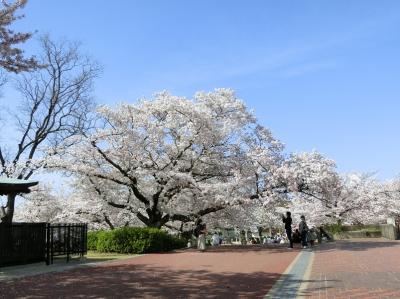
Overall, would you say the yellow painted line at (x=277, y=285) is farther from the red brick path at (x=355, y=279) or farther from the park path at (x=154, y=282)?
the red brick path at (x=355, y=279)

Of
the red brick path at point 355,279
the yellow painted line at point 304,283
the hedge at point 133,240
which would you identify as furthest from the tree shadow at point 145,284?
the hedge at point 133,240

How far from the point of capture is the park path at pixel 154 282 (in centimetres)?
887

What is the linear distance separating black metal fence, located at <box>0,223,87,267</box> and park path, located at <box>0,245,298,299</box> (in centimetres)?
244

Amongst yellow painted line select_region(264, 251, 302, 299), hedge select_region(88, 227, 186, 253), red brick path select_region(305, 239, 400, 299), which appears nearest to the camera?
red brick path select_region(305, 239, 400, 299)

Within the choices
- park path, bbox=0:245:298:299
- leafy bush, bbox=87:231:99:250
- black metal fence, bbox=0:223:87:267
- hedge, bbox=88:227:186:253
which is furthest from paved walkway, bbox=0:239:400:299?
leafy bush, bbox=87:231:99:250

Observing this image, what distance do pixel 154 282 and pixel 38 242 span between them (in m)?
6.68

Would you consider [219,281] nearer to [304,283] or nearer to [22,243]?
[304,283]

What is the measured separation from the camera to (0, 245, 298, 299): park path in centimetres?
887

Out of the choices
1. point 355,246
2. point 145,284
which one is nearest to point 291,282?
point 145,284

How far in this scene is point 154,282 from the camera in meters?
10.5

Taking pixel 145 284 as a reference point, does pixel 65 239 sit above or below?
above

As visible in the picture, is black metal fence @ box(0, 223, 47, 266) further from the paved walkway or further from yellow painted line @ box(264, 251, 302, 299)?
yellow painted line @ box(264, 251, 302, 299)

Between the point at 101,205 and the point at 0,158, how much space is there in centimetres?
1220

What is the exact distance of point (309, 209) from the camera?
1231 inches
